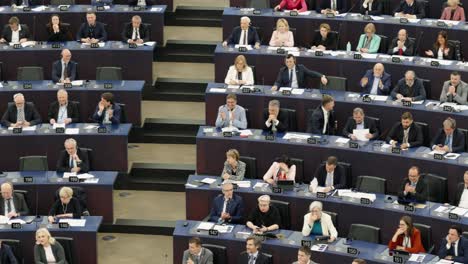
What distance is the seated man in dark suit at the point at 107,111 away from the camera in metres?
16.6

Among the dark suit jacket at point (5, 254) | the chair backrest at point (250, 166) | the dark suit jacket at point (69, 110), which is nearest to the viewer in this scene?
the dark suit jacket at point (5, 254)

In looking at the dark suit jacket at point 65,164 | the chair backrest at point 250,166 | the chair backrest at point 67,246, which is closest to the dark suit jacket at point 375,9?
the chair backrest at point 250,166

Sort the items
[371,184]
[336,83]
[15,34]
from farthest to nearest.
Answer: [15,34] < [336,83] < [371,184]

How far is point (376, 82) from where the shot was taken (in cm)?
1719

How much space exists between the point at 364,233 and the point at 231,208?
5.75 feet

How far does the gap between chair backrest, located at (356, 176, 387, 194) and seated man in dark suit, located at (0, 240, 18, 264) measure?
445 centimetres

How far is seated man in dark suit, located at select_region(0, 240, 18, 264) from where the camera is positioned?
1409cm

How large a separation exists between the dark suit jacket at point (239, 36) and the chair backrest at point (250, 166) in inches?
127

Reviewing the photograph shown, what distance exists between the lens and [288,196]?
15023 mm

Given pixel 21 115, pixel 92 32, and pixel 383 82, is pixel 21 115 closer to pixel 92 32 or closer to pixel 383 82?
pixel 92 32

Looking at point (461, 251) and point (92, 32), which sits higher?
point (92, 32)

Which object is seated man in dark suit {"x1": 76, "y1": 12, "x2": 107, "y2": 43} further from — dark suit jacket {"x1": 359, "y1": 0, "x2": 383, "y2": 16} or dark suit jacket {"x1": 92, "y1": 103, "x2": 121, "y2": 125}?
dark suit jacket {"x1": 359, "y1": 0, "x2": 383, "y2": 16}

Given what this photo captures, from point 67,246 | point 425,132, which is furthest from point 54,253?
point 425,132

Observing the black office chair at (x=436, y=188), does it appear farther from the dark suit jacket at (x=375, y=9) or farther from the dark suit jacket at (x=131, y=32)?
the dark suit jacket at (x=131, y=32)
